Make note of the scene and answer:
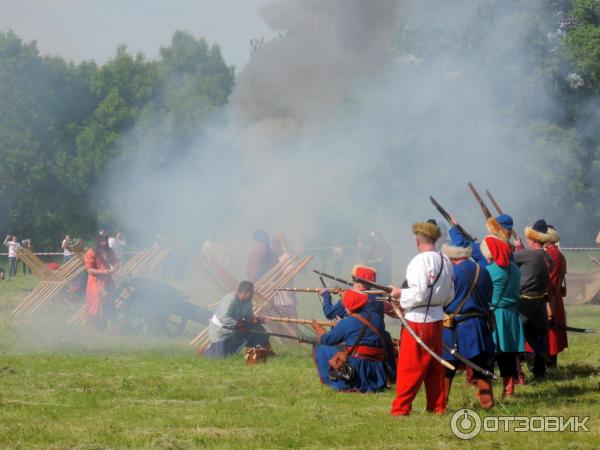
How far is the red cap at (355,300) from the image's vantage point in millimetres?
9875

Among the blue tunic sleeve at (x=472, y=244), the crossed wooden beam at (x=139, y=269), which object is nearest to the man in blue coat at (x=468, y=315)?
the blue tunic sleeve at (x=472, y=244)

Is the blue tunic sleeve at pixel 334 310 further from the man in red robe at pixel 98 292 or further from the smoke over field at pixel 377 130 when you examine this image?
the smoke over field at pixel 377 130

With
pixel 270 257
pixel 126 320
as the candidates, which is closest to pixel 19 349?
pixel 126 320

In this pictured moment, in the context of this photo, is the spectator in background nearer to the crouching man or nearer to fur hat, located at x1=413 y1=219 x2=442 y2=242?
the crouching man

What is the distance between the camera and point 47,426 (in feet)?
26.5

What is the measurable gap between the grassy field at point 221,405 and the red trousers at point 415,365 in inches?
6.4

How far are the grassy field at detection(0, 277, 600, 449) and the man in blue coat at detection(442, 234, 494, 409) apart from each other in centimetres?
46

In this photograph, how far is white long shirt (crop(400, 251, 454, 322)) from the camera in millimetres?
7973

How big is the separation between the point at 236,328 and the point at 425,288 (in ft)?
16.4

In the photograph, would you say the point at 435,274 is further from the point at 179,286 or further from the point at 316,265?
the point at 316,265

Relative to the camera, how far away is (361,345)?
988cm

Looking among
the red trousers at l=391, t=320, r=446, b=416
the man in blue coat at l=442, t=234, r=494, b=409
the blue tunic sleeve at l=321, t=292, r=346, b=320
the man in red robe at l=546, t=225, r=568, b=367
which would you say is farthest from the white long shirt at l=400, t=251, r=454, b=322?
the man in red robe at l=546, t=225, r=568, b=367

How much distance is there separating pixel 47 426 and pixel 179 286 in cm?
1640

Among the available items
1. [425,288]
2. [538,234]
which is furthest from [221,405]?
[538,234]
